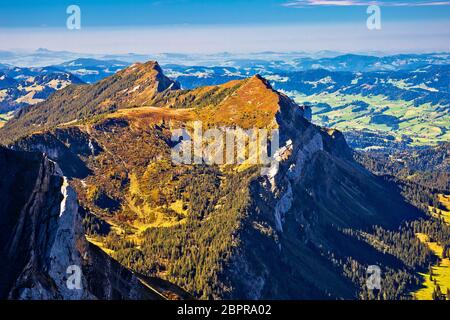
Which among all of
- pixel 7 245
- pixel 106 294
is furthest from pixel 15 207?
pixel 106 294

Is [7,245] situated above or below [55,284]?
above
